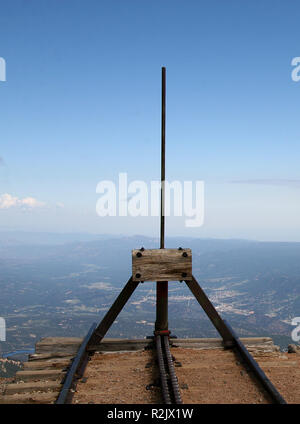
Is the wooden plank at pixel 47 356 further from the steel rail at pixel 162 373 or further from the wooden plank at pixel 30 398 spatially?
the steel rail at pixel 162 373

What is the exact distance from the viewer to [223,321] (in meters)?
8.05

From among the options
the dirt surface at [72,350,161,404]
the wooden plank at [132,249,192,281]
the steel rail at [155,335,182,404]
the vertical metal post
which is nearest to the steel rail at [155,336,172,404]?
the steel rail at [155,335,182,404]

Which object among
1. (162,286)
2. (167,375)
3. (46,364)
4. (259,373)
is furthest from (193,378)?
(46,364)

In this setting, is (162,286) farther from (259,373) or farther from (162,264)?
(259,373)

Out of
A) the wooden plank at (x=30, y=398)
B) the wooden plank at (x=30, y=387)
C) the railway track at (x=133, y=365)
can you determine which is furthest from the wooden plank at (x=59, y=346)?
the wooden plank at (x=30, y=398)

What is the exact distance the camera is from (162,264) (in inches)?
298

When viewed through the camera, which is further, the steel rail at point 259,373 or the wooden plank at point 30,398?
the wooden plank at point 30,398

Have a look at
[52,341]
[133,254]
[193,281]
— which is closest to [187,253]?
[193,281]

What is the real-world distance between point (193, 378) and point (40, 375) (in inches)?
109

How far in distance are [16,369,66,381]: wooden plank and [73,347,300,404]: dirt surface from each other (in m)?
0.50

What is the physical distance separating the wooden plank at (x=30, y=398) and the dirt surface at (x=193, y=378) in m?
0.38

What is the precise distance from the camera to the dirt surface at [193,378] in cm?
573

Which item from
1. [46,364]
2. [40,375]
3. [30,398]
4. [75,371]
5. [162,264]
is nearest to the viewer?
[30,398]

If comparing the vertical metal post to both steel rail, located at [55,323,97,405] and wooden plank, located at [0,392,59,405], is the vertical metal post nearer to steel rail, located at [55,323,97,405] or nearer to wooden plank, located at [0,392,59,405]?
steel rail, located at [55,323,97,405]
